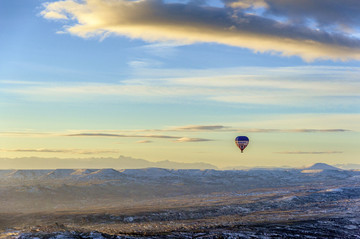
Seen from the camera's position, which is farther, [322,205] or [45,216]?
[322,205]

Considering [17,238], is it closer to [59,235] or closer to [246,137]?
[59,235]

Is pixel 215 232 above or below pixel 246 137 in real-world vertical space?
below

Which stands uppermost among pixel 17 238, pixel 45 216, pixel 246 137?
pixel 246 137

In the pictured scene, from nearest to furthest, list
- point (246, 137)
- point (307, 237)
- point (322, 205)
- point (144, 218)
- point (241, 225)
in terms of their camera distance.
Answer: point (307, 237) < point (241, 225) < point (144, 218) < point (246, 137) < point (322, 205)

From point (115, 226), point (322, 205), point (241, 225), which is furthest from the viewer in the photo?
point (322, 205)

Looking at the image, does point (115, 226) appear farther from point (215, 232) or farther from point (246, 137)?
point (246, 137)

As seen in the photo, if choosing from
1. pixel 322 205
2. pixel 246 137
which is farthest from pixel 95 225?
pixel 322 205
